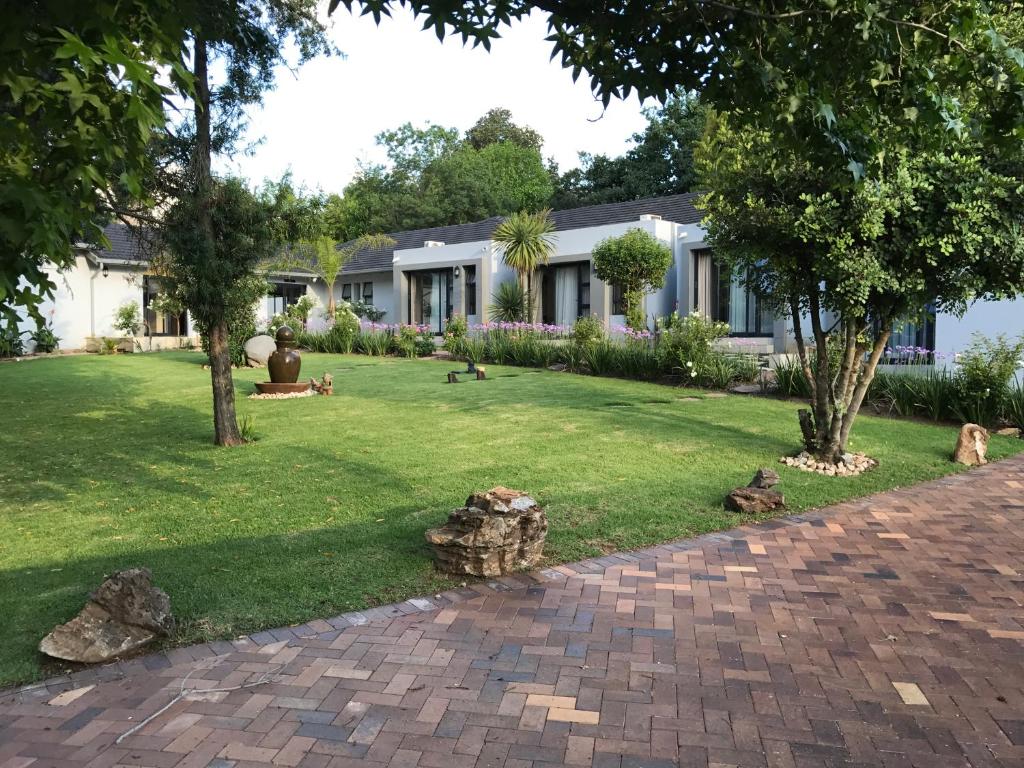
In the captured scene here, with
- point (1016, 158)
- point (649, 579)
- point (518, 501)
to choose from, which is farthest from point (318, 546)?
point (1016, 158)

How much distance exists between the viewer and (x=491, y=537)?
4789 millimetres

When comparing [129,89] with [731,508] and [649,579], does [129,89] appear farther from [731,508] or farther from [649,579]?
[731,508]

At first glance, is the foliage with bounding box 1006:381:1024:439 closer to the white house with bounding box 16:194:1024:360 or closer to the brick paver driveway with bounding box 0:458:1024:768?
the white house with bounding box 16:194:1024:360

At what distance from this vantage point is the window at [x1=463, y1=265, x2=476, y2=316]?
26.9m

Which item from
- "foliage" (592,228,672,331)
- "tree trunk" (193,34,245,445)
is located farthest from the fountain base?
"foliage" (592,228,672,331)

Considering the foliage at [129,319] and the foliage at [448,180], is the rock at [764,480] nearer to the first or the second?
the foliage at [129,319]

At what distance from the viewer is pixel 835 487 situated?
7.43m

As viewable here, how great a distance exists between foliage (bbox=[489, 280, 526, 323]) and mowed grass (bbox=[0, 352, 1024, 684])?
→ 9756 mm

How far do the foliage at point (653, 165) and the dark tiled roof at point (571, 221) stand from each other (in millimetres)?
11192

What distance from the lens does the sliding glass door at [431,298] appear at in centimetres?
2844

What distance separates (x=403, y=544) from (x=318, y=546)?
1.95ft

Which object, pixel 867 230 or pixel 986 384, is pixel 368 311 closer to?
pixel 986 384

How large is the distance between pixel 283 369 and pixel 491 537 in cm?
1038

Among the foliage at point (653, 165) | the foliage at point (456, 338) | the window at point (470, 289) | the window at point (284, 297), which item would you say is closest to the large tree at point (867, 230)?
the foliage at point (456, 338)
